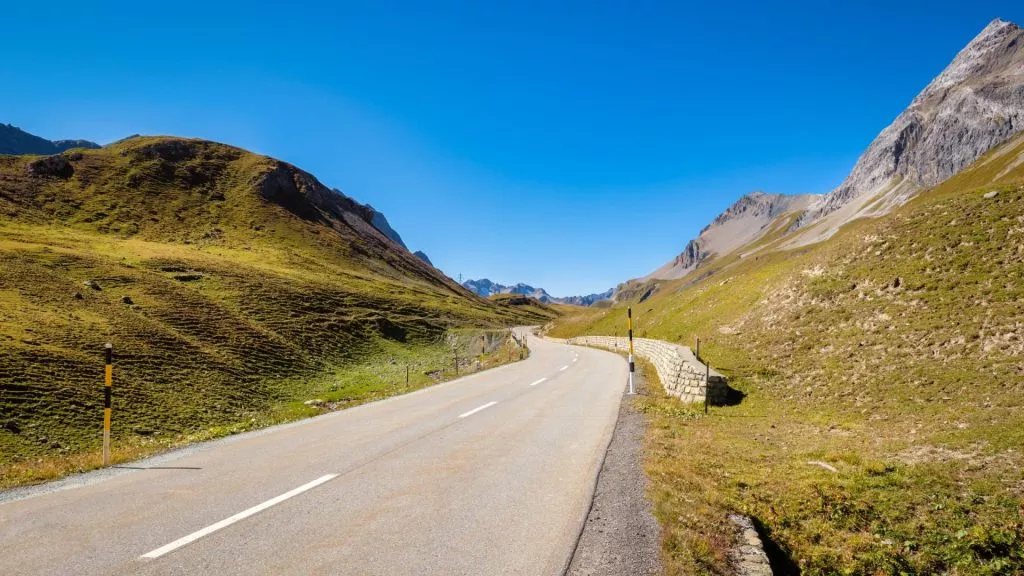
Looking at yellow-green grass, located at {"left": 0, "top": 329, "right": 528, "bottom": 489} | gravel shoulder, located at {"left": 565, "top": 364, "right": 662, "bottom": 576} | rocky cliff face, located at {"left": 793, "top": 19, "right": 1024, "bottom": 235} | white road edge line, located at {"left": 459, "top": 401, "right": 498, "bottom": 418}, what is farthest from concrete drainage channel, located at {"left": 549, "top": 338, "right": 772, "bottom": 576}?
rocky cliff face, located at {"left": 793, "top": 19, "right": 1024, "bottom": 235}

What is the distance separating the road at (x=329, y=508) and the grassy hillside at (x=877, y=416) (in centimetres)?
167

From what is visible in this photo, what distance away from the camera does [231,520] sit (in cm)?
579

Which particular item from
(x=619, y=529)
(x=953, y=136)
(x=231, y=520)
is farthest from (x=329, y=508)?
(x=953, y=136)

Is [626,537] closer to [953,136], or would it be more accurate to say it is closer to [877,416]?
[877,416]

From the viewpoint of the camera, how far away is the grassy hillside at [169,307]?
2050cm

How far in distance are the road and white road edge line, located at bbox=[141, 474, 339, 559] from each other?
2 cm

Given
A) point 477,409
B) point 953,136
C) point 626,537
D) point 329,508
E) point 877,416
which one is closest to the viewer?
point 626,537

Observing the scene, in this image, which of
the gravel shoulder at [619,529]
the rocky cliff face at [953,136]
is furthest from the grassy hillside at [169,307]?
the rocky cliff face at [953,136]

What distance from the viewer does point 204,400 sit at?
80.3ft

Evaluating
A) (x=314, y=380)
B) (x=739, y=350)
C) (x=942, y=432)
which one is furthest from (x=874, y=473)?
(x=314, y=380)

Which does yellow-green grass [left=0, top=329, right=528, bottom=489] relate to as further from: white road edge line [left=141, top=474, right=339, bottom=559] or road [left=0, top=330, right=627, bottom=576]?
white road edge line [left=141, top=474, right=339, bottom=559]

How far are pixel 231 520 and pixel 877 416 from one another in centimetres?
1493

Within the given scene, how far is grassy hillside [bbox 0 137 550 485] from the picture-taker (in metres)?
20.5

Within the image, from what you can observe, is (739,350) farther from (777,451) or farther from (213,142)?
(213,142)
